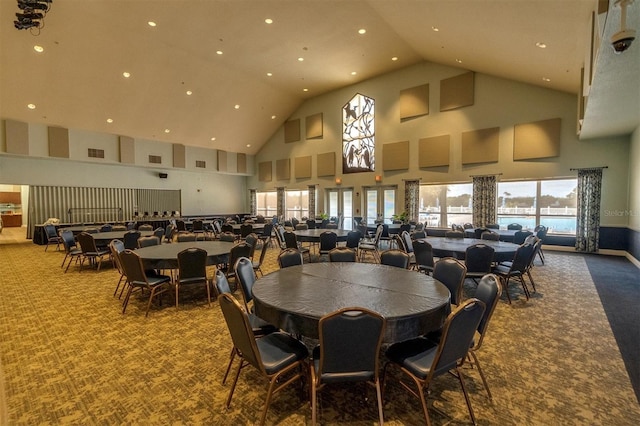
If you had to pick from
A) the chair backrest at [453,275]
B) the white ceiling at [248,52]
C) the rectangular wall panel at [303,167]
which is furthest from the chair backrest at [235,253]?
the rectangular wall panel at [303,167]

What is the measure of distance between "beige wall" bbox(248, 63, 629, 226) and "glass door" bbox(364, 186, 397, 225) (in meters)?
0.37

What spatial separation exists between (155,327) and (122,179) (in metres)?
12.8

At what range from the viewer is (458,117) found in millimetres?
10898

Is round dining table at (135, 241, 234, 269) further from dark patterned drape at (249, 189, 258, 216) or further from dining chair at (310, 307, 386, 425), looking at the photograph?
dark patterned drape at (249, 189, 258, 216)

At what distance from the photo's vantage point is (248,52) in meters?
10.0

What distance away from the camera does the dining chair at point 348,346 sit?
1836 millimetres

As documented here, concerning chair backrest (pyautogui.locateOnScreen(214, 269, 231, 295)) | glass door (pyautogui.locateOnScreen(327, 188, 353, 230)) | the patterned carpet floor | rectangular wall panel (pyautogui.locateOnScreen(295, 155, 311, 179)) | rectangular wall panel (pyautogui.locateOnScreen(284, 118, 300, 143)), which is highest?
rectangular wall panel (pyautogui.locateOnScreen(284, 118, 300, 143))

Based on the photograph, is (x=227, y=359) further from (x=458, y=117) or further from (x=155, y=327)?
(x=458, y=117)

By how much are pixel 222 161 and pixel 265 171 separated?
7.87ft

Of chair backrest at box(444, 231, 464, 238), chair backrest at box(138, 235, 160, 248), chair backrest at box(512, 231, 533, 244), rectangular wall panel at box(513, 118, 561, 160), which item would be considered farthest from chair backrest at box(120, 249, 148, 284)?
rectangular wall panel at box(513, 118, 561, 160)

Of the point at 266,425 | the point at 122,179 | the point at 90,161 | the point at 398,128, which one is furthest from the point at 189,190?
the point at 266,425

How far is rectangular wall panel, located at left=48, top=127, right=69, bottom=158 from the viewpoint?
37.3 ft

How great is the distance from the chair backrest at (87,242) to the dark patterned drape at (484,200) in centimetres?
1101

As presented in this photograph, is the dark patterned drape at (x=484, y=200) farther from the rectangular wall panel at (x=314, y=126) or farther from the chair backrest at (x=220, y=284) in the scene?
the chair backrest at (x=220, y=284)
